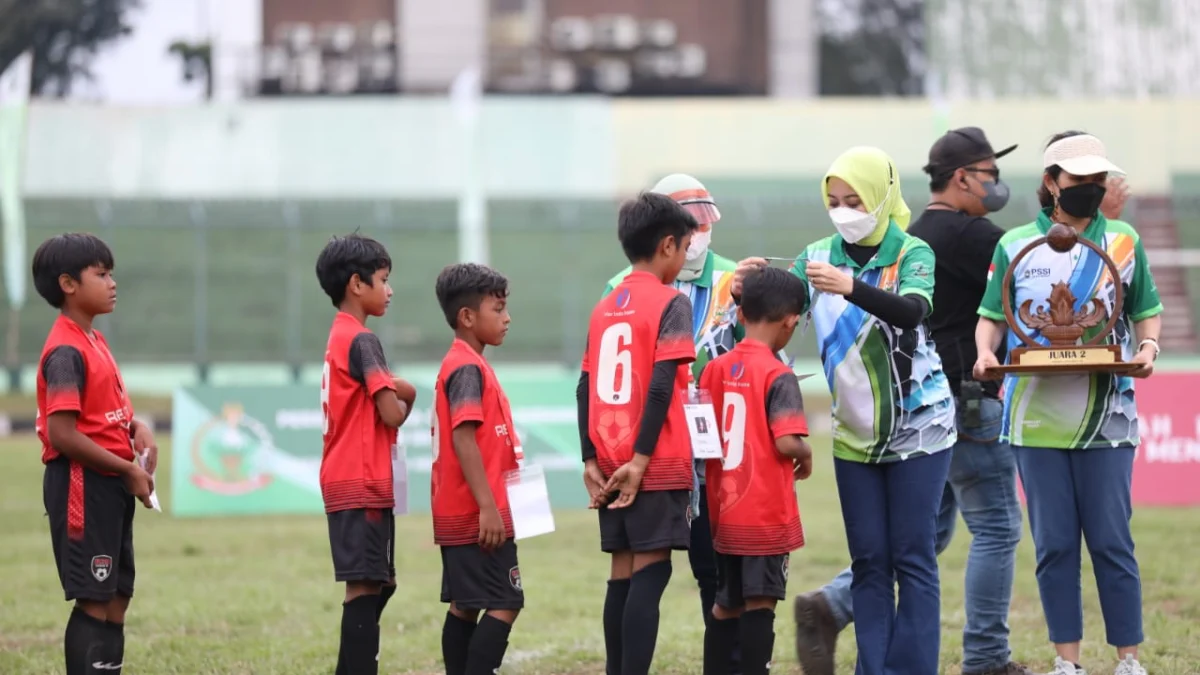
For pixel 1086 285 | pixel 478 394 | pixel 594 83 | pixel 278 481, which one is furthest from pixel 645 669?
pixel 594 83

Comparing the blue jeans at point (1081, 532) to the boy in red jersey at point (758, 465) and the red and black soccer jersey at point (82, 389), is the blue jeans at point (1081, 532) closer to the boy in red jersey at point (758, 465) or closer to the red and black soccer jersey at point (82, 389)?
the boy in red jersey at point (758, 465)

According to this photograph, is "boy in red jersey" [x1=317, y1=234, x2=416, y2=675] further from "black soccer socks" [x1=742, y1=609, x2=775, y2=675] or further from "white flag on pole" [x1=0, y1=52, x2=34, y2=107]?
"white flag on pole" [x1=0, y1=52, x2=34, y2=107]

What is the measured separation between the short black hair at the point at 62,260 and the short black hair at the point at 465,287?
1227 mm

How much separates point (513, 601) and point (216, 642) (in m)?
2.64

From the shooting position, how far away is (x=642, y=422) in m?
5.23

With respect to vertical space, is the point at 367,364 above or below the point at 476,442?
above

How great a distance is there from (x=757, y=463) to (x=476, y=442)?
995 millimetres

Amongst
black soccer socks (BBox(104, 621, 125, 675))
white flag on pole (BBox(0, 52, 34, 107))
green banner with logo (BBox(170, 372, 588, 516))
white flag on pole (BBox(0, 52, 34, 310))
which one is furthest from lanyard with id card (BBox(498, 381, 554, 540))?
white flag on pole (BBox(0, 52, 34, 107))

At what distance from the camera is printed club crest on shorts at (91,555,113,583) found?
541 centimetres

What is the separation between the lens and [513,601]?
5.46m

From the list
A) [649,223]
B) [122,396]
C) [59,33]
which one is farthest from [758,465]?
[59,33]

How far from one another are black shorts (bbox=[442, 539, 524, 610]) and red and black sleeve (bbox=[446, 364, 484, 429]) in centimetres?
47

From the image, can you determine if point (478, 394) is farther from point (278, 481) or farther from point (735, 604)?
point (278, 481)

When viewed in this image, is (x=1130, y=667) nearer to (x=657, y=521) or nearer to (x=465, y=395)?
(x=657, y=521)
